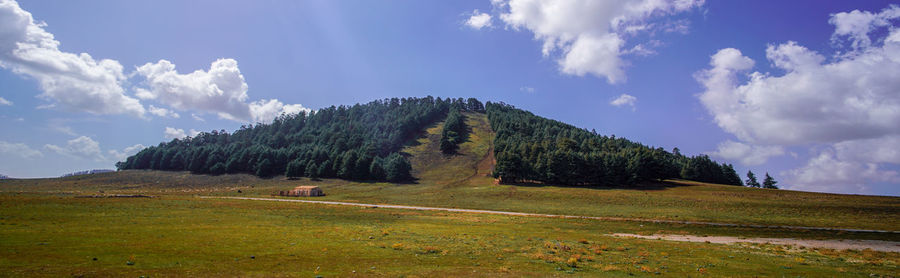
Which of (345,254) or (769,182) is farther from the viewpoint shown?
(769,182)

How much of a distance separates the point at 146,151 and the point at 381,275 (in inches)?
9070

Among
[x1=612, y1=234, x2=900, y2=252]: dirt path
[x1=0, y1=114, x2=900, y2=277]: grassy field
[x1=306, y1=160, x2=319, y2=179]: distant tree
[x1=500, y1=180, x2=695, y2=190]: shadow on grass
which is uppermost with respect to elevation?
[x1=306, y1=160, x2=319, y2=179]: distant tree

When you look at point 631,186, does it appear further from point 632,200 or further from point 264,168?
point 264,168

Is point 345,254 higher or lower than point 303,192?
higher

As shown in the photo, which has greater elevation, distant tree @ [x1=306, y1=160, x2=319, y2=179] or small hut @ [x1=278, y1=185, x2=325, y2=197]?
distant tree @ [x1=306, y1=160, x2=319, y2=179]

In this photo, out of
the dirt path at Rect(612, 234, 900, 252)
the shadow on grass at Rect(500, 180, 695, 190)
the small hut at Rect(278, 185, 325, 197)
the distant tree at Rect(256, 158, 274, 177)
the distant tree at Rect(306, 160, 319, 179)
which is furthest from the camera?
the distant tree at Rect(256, 158, 274, 177)

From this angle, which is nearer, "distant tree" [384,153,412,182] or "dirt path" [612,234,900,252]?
"dirt path" [612,234,900,252]

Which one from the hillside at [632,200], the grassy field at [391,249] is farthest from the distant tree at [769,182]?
the grassy field at [391,249]

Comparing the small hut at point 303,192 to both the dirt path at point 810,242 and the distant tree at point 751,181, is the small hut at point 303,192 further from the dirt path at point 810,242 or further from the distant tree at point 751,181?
the distant tree at point 751,181

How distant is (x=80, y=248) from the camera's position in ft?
65.6

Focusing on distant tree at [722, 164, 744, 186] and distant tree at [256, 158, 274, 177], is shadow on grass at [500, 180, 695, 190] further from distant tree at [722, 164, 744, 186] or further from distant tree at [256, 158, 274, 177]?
distant tree at [256, 158, 274, 177]

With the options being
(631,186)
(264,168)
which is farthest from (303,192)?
(631,186)

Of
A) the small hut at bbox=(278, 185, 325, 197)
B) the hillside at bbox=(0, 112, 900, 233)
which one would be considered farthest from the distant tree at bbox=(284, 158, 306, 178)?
the small hut at bbox=(278, 185, 325, 197)

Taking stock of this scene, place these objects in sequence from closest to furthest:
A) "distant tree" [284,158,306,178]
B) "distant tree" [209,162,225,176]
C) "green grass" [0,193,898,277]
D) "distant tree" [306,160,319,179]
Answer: "green grass" [0,193,898,277] → "distant tree" [306,160,319,179] → "distant tree" [284,158,306,178] → "distant tree" [209,162,225,176]
